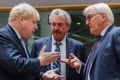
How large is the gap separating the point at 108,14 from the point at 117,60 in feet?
1.64

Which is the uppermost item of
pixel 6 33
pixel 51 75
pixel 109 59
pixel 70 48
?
pixel 6 33

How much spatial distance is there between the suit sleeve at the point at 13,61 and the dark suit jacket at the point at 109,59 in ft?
1.86

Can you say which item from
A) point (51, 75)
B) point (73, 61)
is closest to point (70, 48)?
point (73, 61)

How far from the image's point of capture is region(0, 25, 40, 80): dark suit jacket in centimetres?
332

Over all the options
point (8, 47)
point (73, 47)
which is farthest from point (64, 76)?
point (8, 47)

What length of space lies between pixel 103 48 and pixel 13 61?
0.80 meters

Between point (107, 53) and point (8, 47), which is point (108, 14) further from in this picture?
point (8, 47)

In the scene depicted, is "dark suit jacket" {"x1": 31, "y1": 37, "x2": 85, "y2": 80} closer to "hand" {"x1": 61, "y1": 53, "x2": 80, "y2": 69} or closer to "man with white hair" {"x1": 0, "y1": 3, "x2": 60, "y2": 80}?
"hand" {"x1": 61, "y1": 53, "x2": 80, "y2": 69}

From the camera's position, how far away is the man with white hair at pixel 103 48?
3465mm

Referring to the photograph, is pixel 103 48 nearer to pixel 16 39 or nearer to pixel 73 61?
pixel 73 61

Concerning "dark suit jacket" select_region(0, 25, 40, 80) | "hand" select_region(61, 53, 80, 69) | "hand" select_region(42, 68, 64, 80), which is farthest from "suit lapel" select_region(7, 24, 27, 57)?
"hand" select_region(61, 53, 80, 69)

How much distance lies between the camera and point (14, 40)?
11.3 ft

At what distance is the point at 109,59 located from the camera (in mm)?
3461

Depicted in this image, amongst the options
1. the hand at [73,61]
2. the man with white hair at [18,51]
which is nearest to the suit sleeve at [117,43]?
the man with white hair at [18,51]
